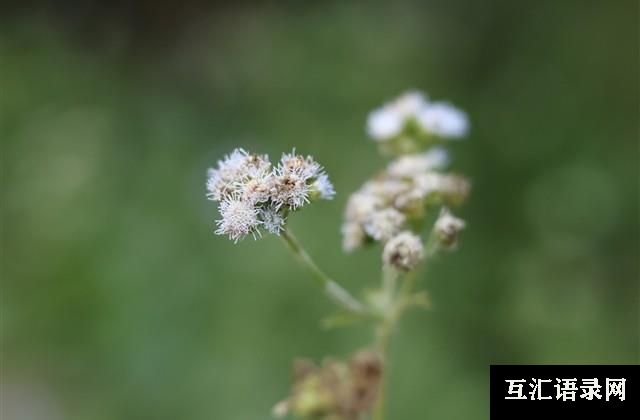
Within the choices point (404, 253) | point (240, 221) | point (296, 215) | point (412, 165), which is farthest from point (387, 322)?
point (296, 215)

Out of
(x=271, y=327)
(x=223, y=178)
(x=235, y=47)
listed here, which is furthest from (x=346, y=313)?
(x=235, y=47)

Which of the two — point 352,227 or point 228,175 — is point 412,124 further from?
point 228,175

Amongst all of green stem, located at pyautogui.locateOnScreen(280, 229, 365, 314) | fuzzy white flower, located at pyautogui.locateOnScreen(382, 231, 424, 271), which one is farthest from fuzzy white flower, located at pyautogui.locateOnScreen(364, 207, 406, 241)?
green stem, located at pyautogui.locateOnScreen(280, 229, 365, 314)

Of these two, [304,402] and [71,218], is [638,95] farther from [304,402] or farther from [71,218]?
[304,402]

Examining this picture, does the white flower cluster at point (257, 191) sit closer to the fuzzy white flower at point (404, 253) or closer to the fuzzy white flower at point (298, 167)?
the fuzzy white flower at point (298, 167)

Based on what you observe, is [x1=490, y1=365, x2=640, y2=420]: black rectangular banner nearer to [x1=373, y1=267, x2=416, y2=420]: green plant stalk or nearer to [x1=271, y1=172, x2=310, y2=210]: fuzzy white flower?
[x1=373, y1=267, x2=416, y2=420]: green plant stalk

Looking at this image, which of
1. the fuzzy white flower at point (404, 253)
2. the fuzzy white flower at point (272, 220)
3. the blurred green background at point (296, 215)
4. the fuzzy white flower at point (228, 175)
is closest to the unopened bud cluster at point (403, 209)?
the fuzzy white flower at point (404, 253)
